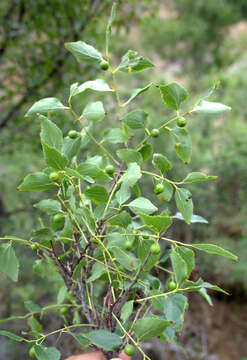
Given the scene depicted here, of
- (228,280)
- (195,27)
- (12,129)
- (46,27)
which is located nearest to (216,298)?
(228,280)

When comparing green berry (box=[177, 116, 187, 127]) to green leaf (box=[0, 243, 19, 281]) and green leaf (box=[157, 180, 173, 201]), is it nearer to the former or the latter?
green leaf (box=[157, 180, 173, 201])

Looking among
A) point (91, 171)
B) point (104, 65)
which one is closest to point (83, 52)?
point (104, 65)

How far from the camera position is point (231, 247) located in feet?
7.52

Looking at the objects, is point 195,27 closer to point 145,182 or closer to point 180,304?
point 145,182

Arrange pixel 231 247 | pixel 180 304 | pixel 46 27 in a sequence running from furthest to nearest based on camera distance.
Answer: pixel 231 247
pixel 46 27
pixel 180 304

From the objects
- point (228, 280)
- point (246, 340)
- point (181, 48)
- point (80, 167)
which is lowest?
point (246, 340)

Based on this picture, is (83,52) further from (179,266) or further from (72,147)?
(179,266)

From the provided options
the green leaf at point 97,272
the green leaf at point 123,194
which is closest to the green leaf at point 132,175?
the green leaf at point 123,194

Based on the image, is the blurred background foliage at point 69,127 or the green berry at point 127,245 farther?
the blurred background foliage at point 69,127

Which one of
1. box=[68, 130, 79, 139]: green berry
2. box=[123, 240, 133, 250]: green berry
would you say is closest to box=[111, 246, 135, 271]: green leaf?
box=[123, 240, 133, 250]: green berry

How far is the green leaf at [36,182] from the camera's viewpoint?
27 centimetres

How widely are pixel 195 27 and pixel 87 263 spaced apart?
22.1 feet

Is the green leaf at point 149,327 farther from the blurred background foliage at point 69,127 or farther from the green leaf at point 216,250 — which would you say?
the blurred background foliage at point 69,127

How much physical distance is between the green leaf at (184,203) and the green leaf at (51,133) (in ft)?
0.40
